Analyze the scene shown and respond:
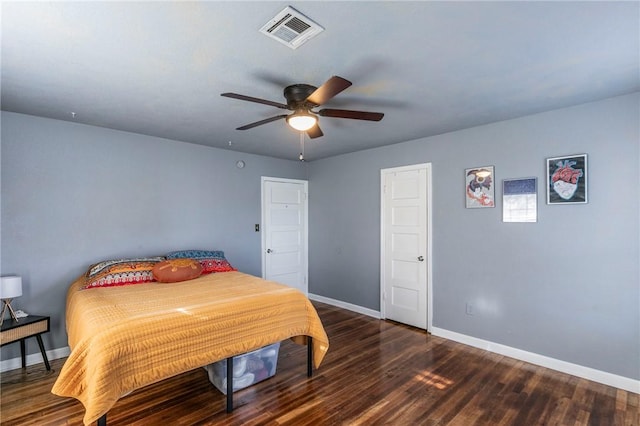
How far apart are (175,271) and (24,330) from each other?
4.40ft

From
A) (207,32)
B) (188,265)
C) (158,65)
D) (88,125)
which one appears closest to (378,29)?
(207,32)

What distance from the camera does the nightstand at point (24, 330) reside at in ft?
8.92

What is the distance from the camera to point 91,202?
3.52 m

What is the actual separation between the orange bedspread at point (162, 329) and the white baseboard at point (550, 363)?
6.19 feet

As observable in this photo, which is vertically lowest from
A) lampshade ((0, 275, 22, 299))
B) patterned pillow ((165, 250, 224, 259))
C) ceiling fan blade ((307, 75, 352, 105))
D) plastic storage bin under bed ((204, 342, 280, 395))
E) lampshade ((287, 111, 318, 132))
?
plastic storage bin under bed ((204, 342, 280, 395))

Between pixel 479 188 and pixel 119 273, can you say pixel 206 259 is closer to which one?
pixel 119 273

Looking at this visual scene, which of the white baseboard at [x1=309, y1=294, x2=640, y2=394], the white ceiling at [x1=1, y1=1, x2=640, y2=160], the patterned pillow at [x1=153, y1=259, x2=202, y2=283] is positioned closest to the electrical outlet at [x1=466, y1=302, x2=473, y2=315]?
the white baseboard at [x1=309, y1=294, x2=640, y2=394]

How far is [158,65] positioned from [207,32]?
0.60 m

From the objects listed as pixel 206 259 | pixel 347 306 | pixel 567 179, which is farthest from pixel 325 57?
pixel 347 306

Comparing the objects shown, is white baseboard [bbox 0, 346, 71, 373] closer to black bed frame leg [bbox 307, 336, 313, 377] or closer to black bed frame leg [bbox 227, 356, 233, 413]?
black bed frame leg [bbox 227, 356, 233, 413]

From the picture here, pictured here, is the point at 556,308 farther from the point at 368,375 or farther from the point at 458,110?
the point at 458,110

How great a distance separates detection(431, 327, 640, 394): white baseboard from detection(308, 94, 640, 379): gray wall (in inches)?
2.0

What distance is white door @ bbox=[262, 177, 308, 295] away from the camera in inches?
205

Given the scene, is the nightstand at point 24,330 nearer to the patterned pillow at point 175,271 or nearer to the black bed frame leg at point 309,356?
the patterned pillow at point 175,271
